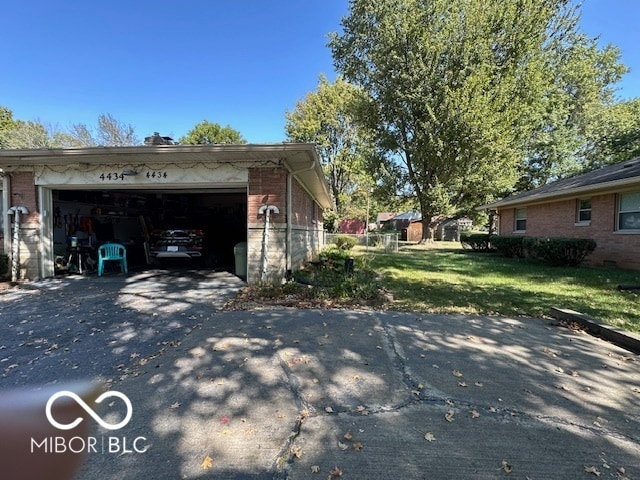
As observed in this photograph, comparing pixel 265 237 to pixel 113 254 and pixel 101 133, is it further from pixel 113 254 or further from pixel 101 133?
pixel 101 133

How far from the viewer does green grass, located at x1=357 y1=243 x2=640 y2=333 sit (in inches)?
227

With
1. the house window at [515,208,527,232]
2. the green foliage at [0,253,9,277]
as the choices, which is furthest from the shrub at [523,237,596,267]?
the green foliage at [0,253,9,277]

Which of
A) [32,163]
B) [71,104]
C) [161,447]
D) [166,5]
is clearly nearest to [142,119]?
[71,104]

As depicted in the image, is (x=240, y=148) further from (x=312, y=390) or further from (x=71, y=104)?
(x=71, y=104)

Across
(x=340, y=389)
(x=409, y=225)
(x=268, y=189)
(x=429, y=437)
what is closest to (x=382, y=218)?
(x=409, y=225)

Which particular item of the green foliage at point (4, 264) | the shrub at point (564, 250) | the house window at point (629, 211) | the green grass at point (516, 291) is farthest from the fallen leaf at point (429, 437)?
the house window at point (629, 211)

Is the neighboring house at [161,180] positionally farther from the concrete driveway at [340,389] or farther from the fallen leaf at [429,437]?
the fallen leaf at [429,437]

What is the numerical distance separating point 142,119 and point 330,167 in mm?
15864

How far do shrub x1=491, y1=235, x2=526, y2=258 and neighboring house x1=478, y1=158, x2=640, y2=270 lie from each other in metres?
1.32

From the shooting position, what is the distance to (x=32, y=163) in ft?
24.9

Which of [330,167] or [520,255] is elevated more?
[330,167]

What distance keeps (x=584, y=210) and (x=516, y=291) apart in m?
7.88

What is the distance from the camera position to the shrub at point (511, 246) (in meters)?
14.7

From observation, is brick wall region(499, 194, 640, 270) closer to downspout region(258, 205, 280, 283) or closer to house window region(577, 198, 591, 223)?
house window region(577, 198, 591, 223)
